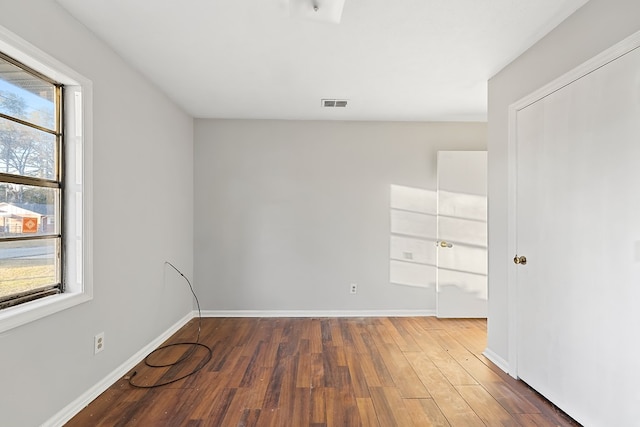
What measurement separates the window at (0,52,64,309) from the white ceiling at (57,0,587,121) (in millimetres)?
557

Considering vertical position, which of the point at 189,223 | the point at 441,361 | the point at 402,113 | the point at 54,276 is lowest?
the point at 441,361

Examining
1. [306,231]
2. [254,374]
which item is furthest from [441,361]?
[306,231]

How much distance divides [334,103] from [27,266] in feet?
9.39

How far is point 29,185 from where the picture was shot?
1.88 meters

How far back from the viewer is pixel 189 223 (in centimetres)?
402

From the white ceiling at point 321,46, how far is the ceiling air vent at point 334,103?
94 mm

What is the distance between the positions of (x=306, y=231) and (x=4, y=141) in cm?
291

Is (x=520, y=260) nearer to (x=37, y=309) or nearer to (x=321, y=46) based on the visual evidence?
(x=321, y=46)

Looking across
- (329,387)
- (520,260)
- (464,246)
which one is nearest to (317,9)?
(520,260)

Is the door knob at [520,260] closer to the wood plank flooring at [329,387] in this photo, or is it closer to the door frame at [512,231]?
the door frame at [512,231]

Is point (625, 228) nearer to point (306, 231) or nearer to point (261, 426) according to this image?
point (261, 426)

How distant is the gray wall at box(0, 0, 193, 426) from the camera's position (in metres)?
1.75

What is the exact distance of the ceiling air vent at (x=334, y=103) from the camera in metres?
3.46

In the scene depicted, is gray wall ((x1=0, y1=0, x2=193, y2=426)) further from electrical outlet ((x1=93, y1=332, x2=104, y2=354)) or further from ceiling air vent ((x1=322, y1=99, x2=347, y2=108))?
ceiling air vent ((x1=322, y1=99, x2=347, y2=108))
